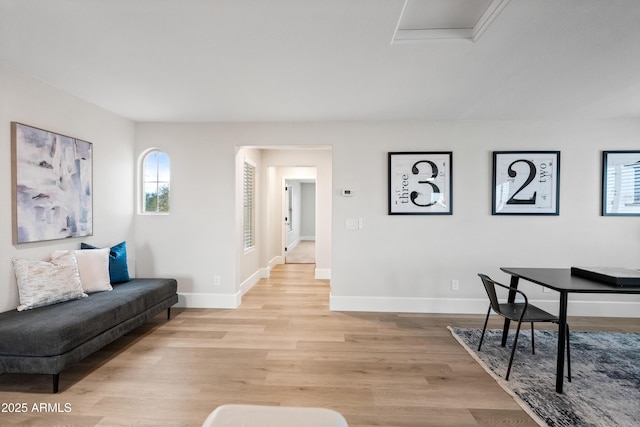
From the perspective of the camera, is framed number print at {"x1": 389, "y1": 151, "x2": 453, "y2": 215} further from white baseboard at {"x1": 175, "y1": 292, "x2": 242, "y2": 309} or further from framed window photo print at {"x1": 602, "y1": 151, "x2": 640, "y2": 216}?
white baseboard at {"x1": 175, "y1": 292, "x2": 242, "y2": 309}

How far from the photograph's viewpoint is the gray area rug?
6.60ft

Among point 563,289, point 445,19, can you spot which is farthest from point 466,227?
point 445,19

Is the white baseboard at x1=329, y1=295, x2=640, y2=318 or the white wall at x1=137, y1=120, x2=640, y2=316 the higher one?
the white wall at x1=137, y1=120, x2=640, y2=316

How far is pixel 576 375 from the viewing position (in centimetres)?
248

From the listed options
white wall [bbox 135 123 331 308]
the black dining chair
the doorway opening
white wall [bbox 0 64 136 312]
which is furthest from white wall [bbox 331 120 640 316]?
the doorway opening

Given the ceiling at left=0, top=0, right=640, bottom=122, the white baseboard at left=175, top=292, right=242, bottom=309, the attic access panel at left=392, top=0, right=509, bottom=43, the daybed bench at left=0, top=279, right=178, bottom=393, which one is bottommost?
the white baseboard at left=175, top=292, right=242, bottom=309

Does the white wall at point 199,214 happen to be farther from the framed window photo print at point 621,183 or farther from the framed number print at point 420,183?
the framed window photo print at point 621,183

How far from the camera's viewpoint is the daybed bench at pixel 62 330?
7.00ft

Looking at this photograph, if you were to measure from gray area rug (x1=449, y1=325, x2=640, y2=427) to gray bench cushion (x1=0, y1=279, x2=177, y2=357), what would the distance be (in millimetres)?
3248

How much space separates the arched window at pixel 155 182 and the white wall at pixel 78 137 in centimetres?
16

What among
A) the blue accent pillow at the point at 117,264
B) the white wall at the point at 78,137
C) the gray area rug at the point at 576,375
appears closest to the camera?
the gray area rug at the point at 576,375

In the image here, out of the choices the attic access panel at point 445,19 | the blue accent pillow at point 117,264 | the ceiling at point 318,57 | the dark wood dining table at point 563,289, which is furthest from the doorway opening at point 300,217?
the attic access panel at point 445,19

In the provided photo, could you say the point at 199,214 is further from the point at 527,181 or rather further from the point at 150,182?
the point at 527,181

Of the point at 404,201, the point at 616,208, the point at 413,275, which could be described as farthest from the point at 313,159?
the point at 616,208
